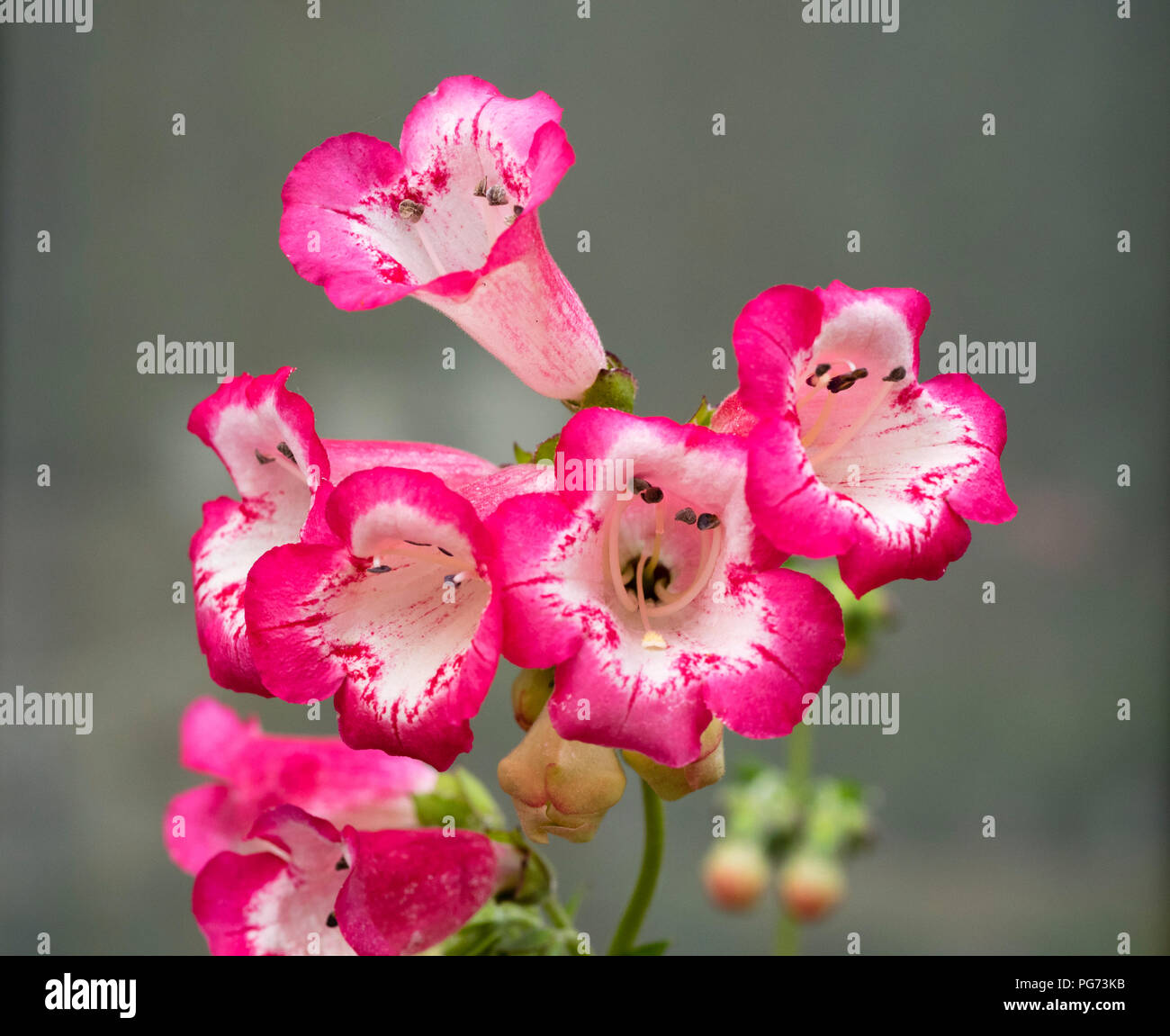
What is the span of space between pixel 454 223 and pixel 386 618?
20 centimetres

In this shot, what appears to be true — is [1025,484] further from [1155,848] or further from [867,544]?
[867,544]

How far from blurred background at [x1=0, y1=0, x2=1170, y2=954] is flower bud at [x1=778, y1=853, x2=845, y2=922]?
0.50m

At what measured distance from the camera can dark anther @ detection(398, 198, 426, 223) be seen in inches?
20.2

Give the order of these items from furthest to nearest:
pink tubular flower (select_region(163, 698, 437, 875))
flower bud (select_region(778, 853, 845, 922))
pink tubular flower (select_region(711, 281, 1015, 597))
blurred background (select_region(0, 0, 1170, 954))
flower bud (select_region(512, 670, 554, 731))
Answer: blurred background (select_region(0, 0, 1170, 954)) < flower bud (select_region(778, 853, 845, 922)) < pink tubular flower (select_region(163, 698, 437, 875)) < flower bud (select_region(512, 670, 554, 731)) < pink tubular flower (select_region(711, 281, 1015, 597))

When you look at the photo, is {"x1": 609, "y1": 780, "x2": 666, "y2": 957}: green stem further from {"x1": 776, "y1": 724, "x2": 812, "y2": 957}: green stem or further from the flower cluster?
{"x1": 776, "y1": 724, "x2": 812, "y2": 957}: green stem

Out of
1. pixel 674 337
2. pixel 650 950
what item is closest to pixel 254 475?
pixel 650 950

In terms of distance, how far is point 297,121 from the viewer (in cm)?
171

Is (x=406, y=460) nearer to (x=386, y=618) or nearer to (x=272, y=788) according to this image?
(x=386, y=618)

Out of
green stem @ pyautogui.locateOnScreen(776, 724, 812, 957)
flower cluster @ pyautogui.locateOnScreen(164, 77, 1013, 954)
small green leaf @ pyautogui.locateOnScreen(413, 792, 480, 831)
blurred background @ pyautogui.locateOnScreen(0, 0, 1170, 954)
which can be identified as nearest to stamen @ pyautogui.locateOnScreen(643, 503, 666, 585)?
flower cluster @ pyautogui.locateOnScreen(164, 77, 1013, 954)

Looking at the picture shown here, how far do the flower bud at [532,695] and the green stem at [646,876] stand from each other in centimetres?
7

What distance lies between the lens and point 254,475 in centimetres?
52

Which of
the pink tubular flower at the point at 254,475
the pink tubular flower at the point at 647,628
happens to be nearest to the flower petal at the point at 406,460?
the pink tubular flower at the point at 254,475

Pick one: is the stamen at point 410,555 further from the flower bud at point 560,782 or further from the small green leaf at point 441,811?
the small green leaf at point 441,811

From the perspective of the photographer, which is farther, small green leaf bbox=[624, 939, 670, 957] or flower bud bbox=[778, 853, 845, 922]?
flower bud bbox=[778, 853, 845, 922]
